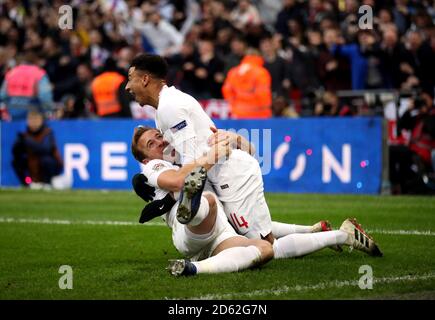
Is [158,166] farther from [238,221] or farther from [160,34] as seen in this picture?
[160,34]

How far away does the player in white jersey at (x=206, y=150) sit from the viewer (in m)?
8.38

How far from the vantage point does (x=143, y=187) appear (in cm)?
859

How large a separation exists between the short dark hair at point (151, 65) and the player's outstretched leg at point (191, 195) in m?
1.52

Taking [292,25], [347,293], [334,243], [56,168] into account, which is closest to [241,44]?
[292,25]

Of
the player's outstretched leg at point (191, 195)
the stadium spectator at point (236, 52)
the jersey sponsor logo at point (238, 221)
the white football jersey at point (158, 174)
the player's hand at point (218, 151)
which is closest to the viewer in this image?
the player's outstretched leg at point (191, 195)

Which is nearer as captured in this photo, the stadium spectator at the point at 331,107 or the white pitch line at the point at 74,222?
the white pitch line at the point at 74,222

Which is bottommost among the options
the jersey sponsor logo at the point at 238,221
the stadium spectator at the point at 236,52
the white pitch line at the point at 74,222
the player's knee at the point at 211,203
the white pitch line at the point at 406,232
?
the white pitch line at the point at 74,222

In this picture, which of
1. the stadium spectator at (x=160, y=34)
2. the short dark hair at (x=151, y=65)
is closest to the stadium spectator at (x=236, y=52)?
the stadium spectator at (x=160, y=34)

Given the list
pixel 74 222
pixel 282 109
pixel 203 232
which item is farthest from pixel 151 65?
pixel 282 109

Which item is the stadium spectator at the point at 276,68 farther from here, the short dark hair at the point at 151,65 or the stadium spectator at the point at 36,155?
the short dark hair at the point at 151,65

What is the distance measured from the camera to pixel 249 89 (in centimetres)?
1852

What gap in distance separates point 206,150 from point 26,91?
12.7 metres

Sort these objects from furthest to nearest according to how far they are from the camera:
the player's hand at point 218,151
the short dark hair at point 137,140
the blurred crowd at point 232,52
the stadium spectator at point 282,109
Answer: the stadium spectator at point 282,109
the blurred crowd at point 232,52
the short dark hair at point 137,140
the player's hand at point 218,151
